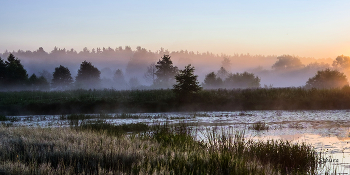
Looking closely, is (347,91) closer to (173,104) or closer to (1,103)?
(173,104)

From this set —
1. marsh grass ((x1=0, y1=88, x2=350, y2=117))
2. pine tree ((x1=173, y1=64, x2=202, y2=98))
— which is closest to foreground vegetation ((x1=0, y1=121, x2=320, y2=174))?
marsh grass ((x1=0, y1=88, x2=350, y2=117))

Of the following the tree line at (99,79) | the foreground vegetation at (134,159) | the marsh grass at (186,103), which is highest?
the tree line at (99,79)

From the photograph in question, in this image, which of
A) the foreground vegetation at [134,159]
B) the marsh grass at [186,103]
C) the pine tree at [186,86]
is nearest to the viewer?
the foreground vegetation at [134,159]

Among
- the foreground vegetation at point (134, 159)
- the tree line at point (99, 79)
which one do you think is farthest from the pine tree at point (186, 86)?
the foreground vegetation at point (134, 159)

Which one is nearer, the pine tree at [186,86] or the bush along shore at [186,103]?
the bush along shore at [186,103]

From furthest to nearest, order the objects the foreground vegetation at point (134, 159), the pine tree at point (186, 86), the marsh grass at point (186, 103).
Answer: the pine tree at point (186, 86) → the marsh grass at point (186, 103) → the foreground vegetation at point (134, 159)

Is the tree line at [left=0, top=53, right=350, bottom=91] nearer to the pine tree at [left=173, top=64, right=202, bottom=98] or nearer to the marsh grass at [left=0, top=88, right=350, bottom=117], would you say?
the pine tree at [left=173, top=64, right=202, bottom=98]

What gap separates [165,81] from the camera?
82250mm

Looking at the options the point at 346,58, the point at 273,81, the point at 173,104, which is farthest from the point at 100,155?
the point at 273,81

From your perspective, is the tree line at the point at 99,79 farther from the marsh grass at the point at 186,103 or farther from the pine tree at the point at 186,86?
the marsh grass at the point at 186,103

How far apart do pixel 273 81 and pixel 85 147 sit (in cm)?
18111

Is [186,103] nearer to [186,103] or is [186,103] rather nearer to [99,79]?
[186,103]

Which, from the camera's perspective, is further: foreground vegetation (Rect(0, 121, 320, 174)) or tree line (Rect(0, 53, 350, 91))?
tree line (Rect(0, 53, 350, 91))

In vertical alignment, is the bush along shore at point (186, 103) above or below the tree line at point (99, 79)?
below
